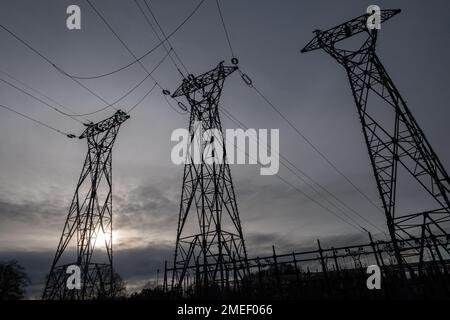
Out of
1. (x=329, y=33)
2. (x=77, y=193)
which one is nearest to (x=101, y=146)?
(x=77, y=193)

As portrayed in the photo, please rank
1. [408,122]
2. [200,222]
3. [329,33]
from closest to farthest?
[408,122]
[200,222]
[329,33]

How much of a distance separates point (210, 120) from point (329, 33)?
846cm

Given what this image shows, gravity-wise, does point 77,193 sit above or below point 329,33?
below

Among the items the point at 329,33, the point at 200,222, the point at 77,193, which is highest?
the point at 329,33

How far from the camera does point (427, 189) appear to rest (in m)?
11.6

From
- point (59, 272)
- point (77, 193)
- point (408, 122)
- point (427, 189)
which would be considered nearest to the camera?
point (427, 189)
